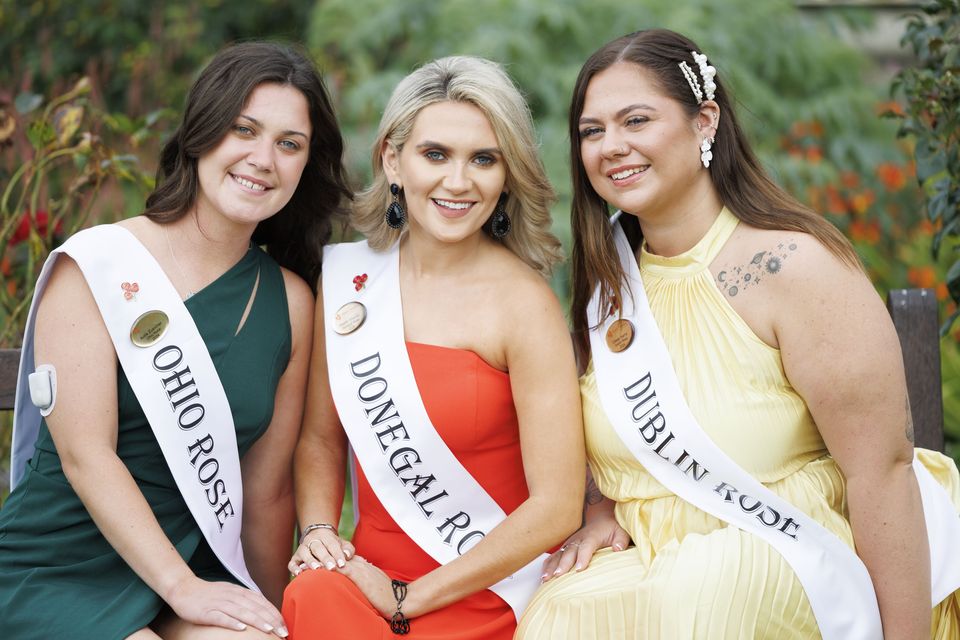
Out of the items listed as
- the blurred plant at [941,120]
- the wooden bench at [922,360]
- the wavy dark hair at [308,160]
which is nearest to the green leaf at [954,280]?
the blurred plant at [941,120]

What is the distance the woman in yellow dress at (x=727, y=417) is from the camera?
2.39 metres

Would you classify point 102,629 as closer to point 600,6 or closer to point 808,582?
point 808,582

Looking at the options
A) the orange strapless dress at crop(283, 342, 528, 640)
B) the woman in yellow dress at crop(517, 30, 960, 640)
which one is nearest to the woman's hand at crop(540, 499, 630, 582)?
the woman in yellow dress at crop(517, 30, 960, 640)

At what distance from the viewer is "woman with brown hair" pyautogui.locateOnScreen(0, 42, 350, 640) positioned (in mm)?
2543

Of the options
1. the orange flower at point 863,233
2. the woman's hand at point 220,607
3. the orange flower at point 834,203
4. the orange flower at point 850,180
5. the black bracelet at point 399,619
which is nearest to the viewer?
the woman's hand at point 220,607

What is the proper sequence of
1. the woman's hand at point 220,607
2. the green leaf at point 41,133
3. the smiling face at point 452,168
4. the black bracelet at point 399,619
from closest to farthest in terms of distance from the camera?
the woman's hand at point 220,607
the black bracelet at point 399,619
the smiling face at point 452,168
the green leaf at point 41,133

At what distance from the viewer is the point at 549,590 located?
2.55 meters

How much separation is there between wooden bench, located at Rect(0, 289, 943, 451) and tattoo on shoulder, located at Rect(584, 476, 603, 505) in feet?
2.81

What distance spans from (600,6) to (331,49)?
202 centimetres

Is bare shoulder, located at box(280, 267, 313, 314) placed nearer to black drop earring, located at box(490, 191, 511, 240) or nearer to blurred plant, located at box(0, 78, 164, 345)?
black drop earring, located at box(490, 191, 511, 240)

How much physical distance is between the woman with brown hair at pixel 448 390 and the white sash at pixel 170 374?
0.78 ft

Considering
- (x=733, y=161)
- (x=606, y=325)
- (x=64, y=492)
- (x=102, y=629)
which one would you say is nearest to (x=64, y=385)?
(x=64, y=492)

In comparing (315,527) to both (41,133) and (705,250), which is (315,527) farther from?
(41,133)

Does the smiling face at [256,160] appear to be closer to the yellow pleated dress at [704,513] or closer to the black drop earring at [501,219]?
the black drop earring at [501,219]
